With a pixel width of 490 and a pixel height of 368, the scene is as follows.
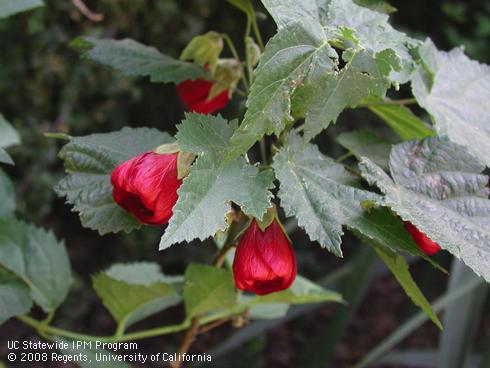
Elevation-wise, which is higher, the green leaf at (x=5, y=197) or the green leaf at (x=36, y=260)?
the green leaf at (x=5, y=197)

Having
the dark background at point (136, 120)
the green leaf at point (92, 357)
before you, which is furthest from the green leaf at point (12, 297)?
the dark background at point (136, 120)

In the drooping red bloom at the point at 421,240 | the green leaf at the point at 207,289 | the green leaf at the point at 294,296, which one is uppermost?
the drooping red bloom at the point at 421,240

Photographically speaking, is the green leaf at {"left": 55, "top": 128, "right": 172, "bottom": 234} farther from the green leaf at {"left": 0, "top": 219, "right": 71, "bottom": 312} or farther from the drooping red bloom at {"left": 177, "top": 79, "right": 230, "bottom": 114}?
the green leaf at {"left": 0, "top": 219, "right": 71, "bottom": 312}

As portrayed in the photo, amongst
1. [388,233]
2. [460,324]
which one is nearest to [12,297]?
[388,233]

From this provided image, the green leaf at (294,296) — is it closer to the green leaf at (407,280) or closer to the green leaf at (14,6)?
the green leaf at (407,280)

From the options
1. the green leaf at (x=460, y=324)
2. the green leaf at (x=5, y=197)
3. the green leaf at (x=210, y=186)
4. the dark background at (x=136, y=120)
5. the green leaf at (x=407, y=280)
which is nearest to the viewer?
the green leaf at (x=210, y=186)

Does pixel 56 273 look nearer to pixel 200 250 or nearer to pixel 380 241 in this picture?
pixel 380 241
